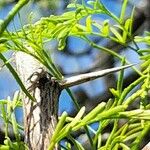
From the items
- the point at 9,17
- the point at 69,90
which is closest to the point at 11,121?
the point at 69,90

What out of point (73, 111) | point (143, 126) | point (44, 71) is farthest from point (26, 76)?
point (73, 111)

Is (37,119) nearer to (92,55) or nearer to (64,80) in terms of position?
(64,80)

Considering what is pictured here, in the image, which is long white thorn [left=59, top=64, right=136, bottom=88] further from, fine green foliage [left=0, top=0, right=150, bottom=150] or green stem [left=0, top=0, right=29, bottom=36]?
green stem [left=0, top=0, right=29, bottom=36]

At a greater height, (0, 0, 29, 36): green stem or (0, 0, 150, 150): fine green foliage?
(0, 0, 29, 36): green stem

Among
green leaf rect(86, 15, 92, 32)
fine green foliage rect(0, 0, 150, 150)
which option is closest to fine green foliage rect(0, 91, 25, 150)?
fine green foliage rect(0, 0, 150, 150)

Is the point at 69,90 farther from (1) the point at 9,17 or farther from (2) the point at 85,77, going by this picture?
(1) the point at 9,17

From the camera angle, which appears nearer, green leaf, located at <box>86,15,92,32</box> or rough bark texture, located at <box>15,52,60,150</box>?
rough bark texture, located at <box>15,52,60,150</box>

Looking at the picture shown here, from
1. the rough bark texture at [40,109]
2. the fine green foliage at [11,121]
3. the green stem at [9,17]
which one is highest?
the green stem at [9,17]

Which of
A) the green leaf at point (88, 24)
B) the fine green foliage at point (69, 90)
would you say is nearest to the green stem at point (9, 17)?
the fine green foliage at point (69, 90)

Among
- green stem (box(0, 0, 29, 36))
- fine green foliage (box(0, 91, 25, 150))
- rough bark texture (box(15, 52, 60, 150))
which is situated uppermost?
green stem (box(0, 0, 29, 36))

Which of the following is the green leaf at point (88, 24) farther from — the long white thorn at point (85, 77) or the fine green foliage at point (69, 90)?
the long white thorn at point (85, 77)
